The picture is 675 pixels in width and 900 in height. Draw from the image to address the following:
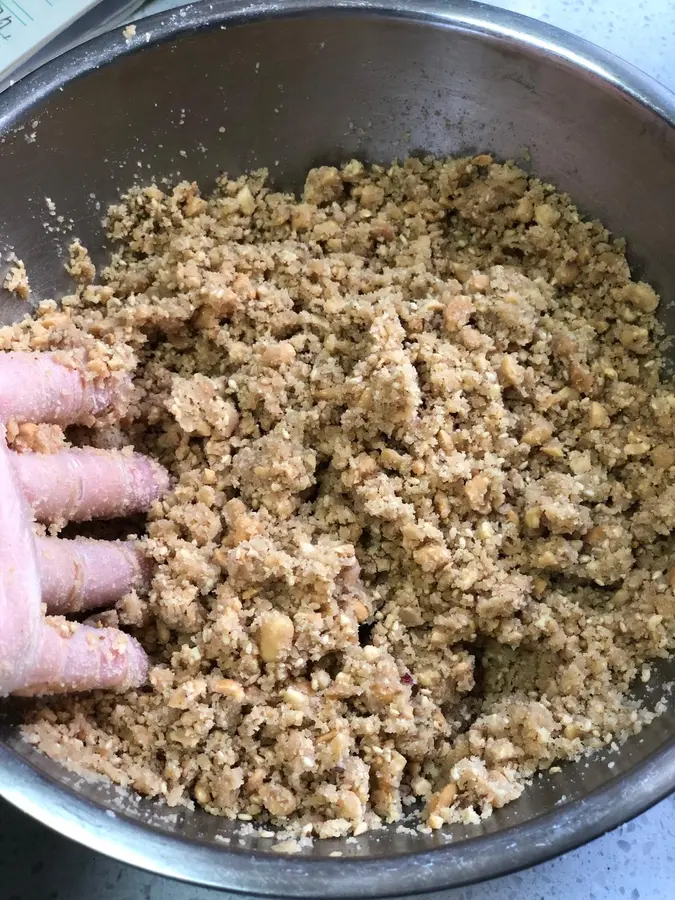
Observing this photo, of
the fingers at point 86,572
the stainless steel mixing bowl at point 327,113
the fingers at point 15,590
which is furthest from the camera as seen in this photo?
the stainless steel mixing bowl at point 327,113

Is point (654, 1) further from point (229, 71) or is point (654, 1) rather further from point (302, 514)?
point (302, 514)

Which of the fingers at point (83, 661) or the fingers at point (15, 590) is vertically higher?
the fingers at point (15, 590)

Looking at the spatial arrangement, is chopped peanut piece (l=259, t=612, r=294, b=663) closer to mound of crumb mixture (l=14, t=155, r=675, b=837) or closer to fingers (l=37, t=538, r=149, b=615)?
mound of crumb mixture (l=14, t=155, r=675, b=837)

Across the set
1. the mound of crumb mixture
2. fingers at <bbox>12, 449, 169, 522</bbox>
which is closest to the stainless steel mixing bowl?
the mound of crumb mixture

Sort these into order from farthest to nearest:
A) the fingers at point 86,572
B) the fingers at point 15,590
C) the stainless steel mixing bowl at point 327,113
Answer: the stainless steel mixing bowl at point 327,113, the fingers at point 86,572, the fingers at point 15,590

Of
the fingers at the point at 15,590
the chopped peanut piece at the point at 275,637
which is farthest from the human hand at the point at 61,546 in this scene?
the chopped peanut piece at the point at 275,637

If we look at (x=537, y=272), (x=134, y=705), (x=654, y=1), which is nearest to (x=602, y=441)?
(x=537, y=272)

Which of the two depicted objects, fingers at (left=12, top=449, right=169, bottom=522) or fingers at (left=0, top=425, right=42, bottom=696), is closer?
fingers at (left=0, top=425, right=42, bottom=696)

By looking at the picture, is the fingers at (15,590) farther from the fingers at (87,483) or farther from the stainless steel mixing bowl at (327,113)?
the stainless steel mixing bowl at (327,113)
